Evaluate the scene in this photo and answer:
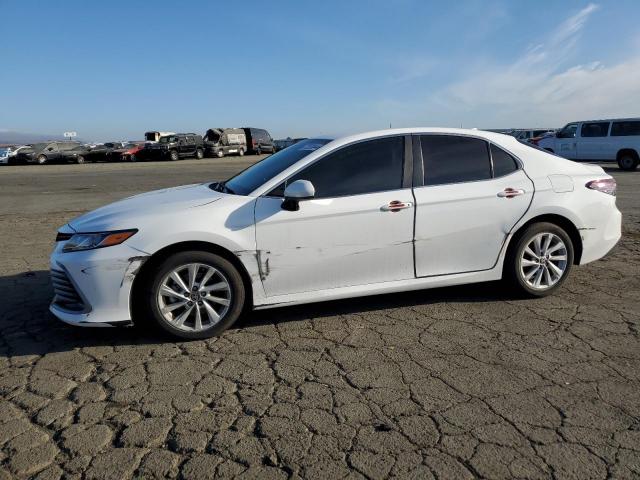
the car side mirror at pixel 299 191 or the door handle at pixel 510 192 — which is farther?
the door handle at pixel 510 192

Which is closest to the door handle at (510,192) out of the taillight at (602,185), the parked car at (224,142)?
the taillight at (602,185)

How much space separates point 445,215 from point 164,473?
2.95 m

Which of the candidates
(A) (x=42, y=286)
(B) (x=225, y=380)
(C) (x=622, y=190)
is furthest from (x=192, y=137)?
(B) (x=225, y=380)

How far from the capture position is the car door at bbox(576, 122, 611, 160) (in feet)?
65.8

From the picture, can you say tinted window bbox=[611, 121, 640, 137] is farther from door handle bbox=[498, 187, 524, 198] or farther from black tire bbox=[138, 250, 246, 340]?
black tire bbox=[138, 250, 246, 340]

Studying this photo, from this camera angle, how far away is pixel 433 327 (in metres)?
4.27

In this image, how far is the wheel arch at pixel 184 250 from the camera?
3.92 m

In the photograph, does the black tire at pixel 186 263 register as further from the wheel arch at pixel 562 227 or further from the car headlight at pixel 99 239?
the wheel arch at pixel 562 227

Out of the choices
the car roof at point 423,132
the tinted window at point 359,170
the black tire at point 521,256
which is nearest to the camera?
the tinted window at point 359,170

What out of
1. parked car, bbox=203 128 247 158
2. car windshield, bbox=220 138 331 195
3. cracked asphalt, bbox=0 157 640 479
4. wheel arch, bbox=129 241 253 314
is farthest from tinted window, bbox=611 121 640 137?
parked car, bbox=203 128 247 158

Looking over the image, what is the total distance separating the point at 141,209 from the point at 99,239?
43 cm

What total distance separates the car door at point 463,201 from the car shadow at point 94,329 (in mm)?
532

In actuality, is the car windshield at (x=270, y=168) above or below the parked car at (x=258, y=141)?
above

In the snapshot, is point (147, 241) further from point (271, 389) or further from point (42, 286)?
point (42, 286)
